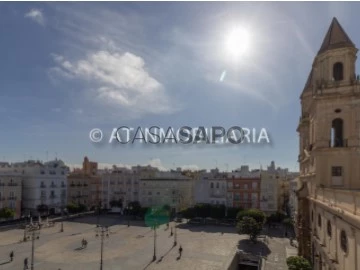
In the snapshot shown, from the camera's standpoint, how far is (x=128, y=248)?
138 feet

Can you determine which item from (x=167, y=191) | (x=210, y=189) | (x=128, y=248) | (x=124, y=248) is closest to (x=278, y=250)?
(x=128, y=248)

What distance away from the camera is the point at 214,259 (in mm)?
36938

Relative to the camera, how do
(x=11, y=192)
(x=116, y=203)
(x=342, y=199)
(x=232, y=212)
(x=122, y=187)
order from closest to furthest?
(x=342, y=199) → (x=232, y=212) → (x=11, y=192) → (x=116, y=203) → (x=122, y=187)

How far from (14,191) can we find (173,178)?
33.4 meters

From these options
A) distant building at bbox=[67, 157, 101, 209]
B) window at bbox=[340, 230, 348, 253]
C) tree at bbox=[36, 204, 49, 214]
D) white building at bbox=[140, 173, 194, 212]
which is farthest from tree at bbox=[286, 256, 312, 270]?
distant building at bbox=[67, 157, 101, 209]

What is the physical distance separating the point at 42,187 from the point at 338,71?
65.2m

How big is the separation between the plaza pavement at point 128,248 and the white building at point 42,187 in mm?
14942

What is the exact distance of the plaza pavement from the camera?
114 ft

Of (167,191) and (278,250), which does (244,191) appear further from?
(278,250)

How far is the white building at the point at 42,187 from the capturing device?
71.1 m

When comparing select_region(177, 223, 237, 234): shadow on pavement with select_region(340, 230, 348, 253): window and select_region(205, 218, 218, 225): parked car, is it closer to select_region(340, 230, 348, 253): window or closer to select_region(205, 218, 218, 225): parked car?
select_region(205, 218, 218, 225): parked car

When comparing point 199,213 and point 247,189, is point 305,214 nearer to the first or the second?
point 199,213

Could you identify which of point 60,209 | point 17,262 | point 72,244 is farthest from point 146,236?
point 60,209

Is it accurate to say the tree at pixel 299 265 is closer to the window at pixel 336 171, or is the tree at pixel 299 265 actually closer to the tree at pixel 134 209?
the window at pixel 336 171
